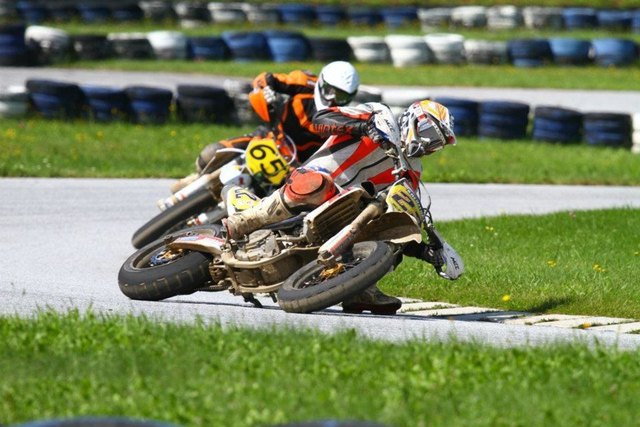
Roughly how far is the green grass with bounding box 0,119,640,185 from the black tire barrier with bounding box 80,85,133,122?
10.7 inches

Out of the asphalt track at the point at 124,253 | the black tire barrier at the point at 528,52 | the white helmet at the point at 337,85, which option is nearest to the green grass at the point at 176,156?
the asphalt track at the point at 124,253

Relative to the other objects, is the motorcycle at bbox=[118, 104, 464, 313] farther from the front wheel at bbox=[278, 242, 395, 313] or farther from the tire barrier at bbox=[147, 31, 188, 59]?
the tire barrier at bbox=[147, 31, 188, 59]

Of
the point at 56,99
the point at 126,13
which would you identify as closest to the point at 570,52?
the point at 126,13

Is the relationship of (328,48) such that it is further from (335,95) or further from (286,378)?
(286,378)

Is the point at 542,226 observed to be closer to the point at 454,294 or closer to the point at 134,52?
the point at 454,294

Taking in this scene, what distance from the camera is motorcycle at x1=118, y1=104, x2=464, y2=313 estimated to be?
8.03 metres

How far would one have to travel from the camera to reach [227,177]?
1066cm

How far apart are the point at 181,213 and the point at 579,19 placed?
25.4m

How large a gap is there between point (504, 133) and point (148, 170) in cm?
623

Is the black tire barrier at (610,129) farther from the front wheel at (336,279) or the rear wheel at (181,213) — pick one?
the front wheel at (336,279)

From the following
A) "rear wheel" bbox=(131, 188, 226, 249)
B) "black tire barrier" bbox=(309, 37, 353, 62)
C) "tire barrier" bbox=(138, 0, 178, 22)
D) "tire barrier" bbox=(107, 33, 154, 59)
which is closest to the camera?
"rear wheel" bbox=(131, 188, 226, 249)

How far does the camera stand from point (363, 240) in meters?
8.52

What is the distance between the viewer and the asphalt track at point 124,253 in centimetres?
777

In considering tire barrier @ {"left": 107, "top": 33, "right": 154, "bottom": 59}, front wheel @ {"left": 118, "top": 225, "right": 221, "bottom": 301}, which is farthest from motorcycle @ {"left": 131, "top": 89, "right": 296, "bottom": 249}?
tire barrier @ {"left": 107, "top": 33, "right": 154, "bottom": 59}
